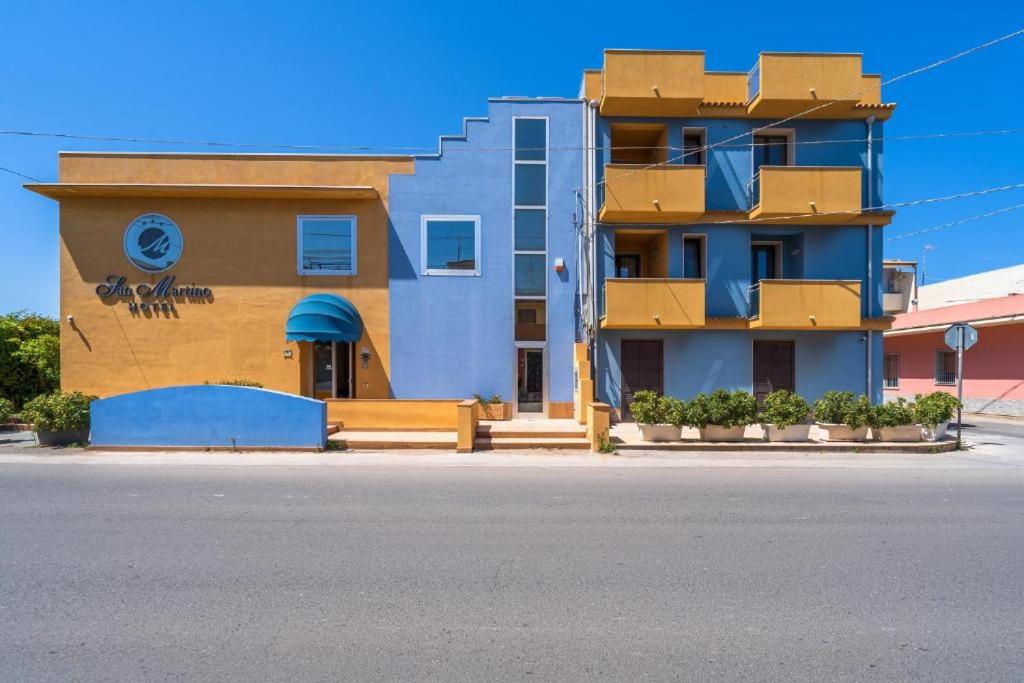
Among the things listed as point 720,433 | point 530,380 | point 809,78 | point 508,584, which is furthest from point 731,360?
point 508,584

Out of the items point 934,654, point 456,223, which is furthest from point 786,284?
point 934,654

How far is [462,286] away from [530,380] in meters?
3.68

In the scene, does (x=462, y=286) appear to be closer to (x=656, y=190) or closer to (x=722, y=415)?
(x=656, y=190)

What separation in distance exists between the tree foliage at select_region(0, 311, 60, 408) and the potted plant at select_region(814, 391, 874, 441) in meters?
23.6

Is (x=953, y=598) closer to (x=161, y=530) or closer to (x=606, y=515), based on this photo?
(x=606, y=515)

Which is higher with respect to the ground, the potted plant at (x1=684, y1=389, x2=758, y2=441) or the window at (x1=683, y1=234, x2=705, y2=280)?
the window at (x1=683, y1=234, x2=705, y2=280)

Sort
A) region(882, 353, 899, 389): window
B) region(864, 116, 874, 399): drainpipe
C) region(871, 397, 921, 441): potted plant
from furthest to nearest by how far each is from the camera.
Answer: region(882, 353, 899, 389): window < region(864, 116, 874, 399): drainpipe < region(871, 397, 921, 441): potted plant

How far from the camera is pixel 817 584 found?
16.7 ft

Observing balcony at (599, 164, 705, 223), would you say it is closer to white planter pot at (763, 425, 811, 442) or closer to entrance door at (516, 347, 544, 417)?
entrance door at (516, 347, 544, 417)

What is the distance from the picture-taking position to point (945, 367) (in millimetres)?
24938

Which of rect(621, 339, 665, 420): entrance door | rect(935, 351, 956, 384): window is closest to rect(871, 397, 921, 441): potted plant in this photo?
rect(621, 339, 665, 420): entrance door

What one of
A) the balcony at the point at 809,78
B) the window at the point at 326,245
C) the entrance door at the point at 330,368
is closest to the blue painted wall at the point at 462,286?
the window at the point at 326,245

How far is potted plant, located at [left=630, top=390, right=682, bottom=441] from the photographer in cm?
1366

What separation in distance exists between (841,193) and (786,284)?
3.14 metres
